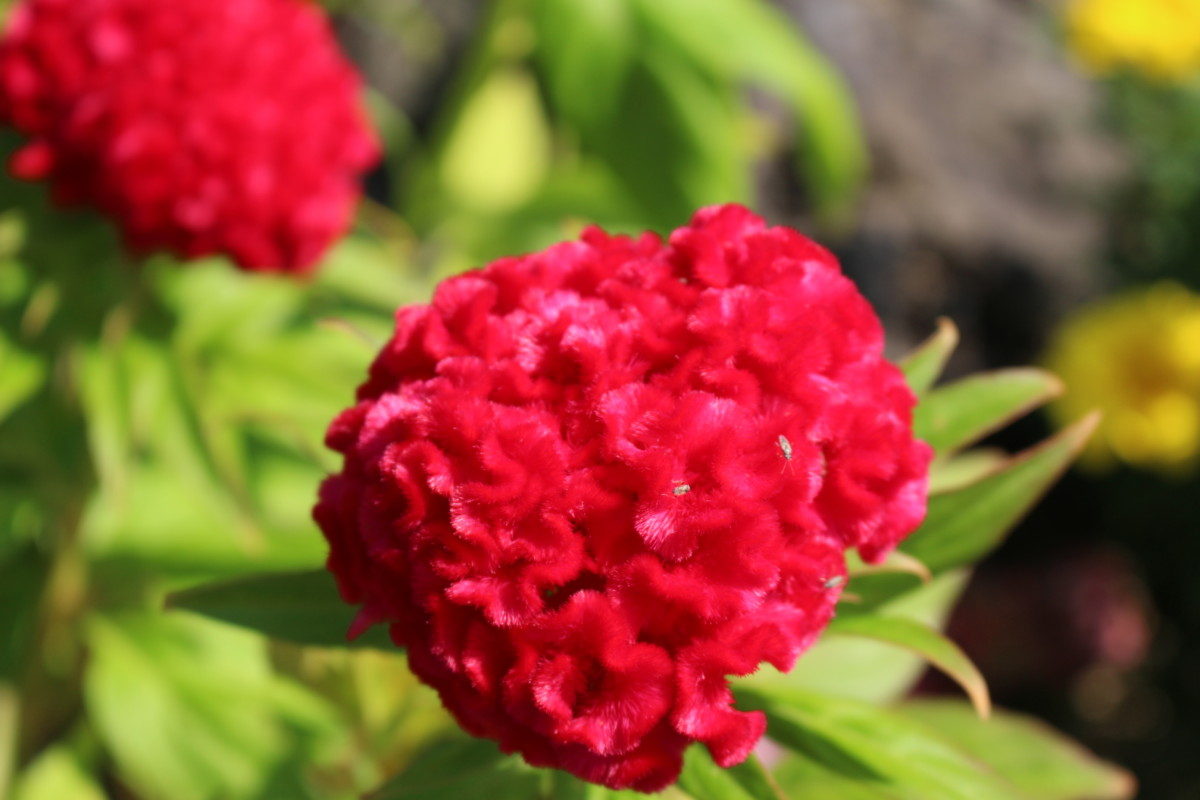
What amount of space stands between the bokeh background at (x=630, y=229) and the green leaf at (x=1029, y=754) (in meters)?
0.62

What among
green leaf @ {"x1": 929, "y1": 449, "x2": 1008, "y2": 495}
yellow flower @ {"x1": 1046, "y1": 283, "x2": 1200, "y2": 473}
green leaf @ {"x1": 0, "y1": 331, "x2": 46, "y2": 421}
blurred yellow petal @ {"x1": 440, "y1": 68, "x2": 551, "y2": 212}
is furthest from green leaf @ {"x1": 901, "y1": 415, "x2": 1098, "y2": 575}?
blurred yellow petal @ {"x1": 440, "y1": 68, "x2": 551, "y2": 212}

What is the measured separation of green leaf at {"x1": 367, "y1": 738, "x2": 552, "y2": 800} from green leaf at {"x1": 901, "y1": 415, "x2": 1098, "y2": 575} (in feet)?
1.21

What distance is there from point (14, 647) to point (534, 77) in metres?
2.00

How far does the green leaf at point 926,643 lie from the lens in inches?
31.9

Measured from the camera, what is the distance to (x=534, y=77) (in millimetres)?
2975

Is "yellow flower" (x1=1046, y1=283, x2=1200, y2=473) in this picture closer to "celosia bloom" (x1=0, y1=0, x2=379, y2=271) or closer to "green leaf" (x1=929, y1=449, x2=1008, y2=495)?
"green leaf" (x1=929, y1=449, x2=1008, y2=495)

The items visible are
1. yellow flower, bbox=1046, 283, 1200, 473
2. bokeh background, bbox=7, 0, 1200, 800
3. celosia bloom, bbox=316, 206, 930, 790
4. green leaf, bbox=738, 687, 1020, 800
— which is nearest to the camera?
celosia bloom, bbox=316, 206, 930, 790

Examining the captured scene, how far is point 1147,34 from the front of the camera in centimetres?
229

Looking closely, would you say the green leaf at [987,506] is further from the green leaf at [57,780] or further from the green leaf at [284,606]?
the green leaf at [57,780]

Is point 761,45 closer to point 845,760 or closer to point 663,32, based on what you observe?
point 663,32

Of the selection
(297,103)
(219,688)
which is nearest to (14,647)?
(219,688)

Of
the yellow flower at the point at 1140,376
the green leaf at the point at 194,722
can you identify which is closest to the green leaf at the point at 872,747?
the green leaf at the point at 194,722

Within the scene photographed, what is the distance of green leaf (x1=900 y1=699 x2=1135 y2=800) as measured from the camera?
4.04ft

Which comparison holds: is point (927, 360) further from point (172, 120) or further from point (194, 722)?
point (194, 722)
